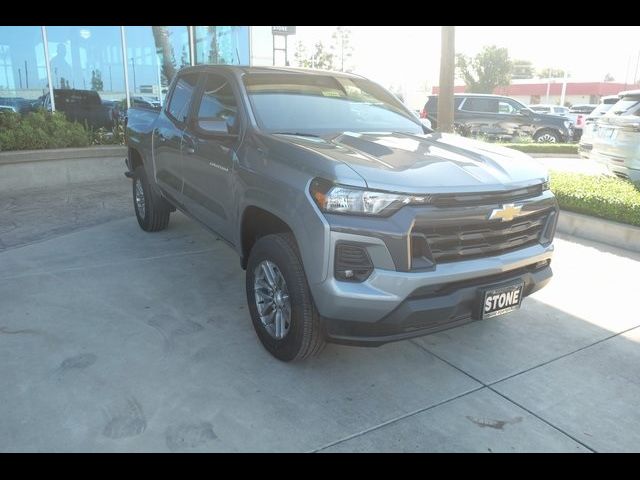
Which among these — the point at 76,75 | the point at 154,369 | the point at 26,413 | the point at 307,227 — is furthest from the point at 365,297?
the point at 76,75

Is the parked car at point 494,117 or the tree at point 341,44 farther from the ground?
the tree at point 341,44

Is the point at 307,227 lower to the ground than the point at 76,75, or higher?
lower

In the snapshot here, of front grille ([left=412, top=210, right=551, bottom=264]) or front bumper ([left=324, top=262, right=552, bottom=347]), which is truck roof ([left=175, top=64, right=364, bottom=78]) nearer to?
front grille ([left=412, top=210, right=551, bottom=264])

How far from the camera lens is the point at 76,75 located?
1159 centimetres

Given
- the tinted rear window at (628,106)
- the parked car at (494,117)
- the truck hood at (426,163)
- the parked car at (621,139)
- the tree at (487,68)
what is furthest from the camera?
the tree at (487,68)

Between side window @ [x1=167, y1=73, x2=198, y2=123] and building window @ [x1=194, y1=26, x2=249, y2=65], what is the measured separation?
8968 mm

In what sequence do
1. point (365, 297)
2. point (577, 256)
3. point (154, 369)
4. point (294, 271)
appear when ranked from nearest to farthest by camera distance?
point (365, 297)
point (294, 271)
point (154, 369)
point (577, 256)

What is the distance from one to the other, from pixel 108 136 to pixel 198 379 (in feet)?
27.8

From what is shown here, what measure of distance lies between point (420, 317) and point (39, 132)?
8.54 m

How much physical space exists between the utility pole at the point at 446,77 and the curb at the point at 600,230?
11.1 ft

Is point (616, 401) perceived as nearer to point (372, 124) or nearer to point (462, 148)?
point (462, 148)

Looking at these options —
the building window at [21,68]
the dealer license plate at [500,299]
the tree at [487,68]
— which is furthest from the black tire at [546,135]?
the tree at [487,68]

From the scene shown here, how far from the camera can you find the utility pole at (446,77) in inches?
348

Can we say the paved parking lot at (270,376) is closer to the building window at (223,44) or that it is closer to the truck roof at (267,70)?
the truck roof at (267,70)
